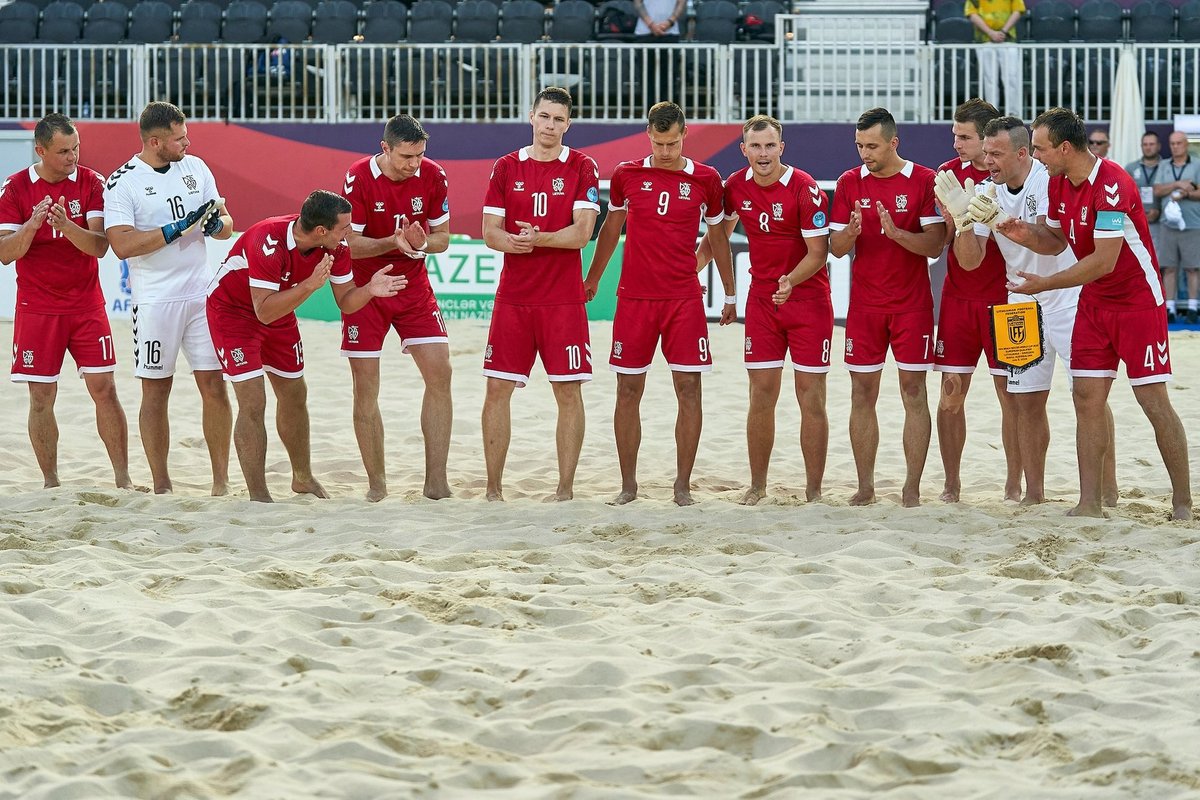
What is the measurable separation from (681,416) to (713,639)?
2.74 m

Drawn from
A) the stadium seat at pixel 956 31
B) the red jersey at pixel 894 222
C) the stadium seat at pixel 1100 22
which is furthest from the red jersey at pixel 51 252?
the stadium seat at pixel 1100 22

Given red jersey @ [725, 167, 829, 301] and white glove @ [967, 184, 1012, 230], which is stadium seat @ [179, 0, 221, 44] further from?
white glove @ [967, 184, 1012, 230]

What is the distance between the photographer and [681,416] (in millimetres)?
7199

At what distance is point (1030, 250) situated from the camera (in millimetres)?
6801

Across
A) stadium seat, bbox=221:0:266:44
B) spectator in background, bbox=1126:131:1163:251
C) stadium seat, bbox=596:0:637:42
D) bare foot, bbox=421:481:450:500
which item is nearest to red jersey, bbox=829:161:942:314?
bare foot, bbox=421:481:450:500

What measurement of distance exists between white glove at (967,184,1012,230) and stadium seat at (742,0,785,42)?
9847 mm

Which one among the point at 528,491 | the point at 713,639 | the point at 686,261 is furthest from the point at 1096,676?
the point at 528,491

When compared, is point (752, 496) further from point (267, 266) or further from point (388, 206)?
point (267, 266)

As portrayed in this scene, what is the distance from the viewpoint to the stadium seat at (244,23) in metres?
16.6

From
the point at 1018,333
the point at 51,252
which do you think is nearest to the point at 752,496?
the point at 1018,333

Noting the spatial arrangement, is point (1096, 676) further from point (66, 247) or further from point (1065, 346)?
point (66, 247)

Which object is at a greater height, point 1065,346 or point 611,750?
point 1065,346

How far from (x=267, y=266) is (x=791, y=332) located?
2576mm

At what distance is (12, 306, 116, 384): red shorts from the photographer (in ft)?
24.0
